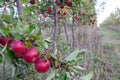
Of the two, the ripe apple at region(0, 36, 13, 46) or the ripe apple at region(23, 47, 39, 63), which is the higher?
the ripe apple at region(0, 36, 13, 46)

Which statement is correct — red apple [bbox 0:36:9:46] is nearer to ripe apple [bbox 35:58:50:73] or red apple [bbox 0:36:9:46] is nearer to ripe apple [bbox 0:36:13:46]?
ripe apple [bbox 0:36:13:46]

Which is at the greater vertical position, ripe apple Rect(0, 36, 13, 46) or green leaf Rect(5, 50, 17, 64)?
ripe apple Rect(0, 36, 13, 46)

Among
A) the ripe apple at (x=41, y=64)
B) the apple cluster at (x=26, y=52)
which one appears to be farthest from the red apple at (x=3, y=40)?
the ripe apple at (x=41, y=64)

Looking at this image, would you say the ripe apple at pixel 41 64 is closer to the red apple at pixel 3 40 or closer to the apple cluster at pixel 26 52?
the apple cluster at pixel 26 52

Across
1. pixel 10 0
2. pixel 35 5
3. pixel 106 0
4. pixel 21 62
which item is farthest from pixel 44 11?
pixel 106 0

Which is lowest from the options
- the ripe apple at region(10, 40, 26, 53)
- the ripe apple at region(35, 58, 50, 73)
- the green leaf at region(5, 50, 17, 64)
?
the ripe apple at region(35, 58, 50, 73)

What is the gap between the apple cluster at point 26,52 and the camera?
0.75 meters

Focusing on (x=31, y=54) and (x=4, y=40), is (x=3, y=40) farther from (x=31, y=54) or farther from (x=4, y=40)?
(x=31, y=54)

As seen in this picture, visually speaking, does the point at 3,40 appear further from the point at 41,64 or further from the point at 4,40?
the point at 41,64

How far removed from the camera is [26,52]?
77cm

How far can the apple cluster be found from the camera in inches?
29.5

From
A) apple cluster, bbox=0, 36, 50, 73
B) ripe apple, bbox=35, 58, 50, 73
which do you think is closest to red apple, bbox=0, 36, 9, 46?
apple cluster, bbox=0, 36, 50, 73

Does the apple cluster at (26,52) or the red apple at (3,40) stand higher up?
the red apple at (3,40)

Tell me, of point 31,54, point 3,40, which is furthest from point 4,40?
point 31,54
